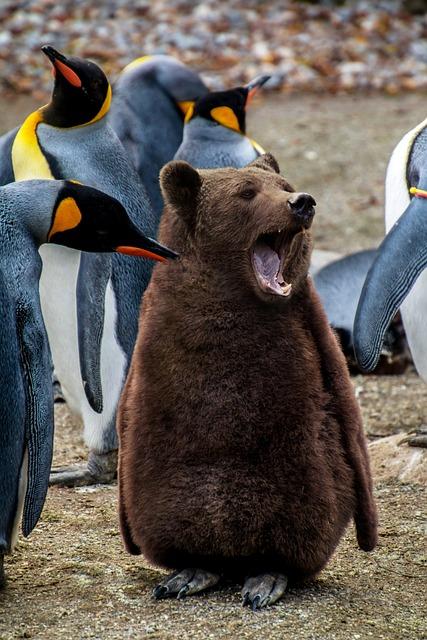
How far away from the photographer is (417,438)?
4023mm

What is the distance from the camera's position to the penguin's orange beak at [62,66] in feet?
12.9

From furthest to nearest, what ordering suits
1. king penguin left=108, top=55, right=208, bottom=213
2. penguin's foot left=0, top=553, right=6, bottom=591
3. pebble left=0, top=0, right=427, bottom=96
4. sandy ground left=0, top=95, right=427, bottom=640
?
pebble left=0, top=0, right=427, bottom=96, king penguin left=108, top=55, right=208, bottom=213, penguin's foot left=0, top=553, right=6, bottom=591, sandy ground left=0, top=95, right=427, bottom=640

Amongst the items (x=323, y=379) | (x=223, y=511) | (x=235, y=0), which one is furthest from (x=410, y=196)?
(x=235, y=0)

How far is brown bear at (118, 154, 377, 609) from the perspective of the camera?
263cm

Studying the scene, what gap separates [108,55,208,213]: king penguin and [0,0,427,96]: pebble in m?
5.08

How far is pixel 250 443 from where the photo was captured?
2.63 m

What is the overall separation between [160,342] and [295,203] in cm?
45

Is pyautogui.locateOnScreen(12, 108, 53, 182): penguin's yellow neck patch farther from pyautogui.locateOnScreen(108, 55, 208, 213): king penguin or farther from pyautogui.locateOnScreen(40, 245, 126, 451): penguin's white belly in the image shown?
pyautogui.locateOnScreen(108, 55, 208, 213): king penguin

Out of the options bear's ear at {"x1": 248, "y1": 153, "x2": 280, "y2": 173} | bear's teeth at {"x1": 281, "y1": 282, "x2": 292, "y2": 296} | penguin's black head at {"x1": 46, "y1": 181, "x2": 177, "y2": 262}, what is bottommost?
bear's teeth at {"x1": 281, "y1": 282, "x2": 292, "y2": 296}

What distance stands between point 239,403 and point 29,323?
1.70ft

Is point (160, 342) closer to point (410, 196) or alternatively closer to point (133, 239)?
point (133, 239)

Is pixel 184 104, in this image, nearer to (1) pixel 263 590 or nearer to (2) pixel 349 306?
(2) pixel 349 306

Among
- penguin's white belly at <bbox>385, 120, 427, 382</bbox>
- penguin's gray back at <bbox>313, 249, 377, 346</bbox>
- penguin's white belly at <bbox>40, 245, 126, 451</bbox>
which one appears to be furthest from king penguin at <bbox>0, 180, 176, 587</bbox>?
penguin's gray back at <bbox>313, 249, 377, 346</bbox>

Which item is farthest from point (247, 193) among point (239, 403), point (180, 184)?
point (239, 403)
